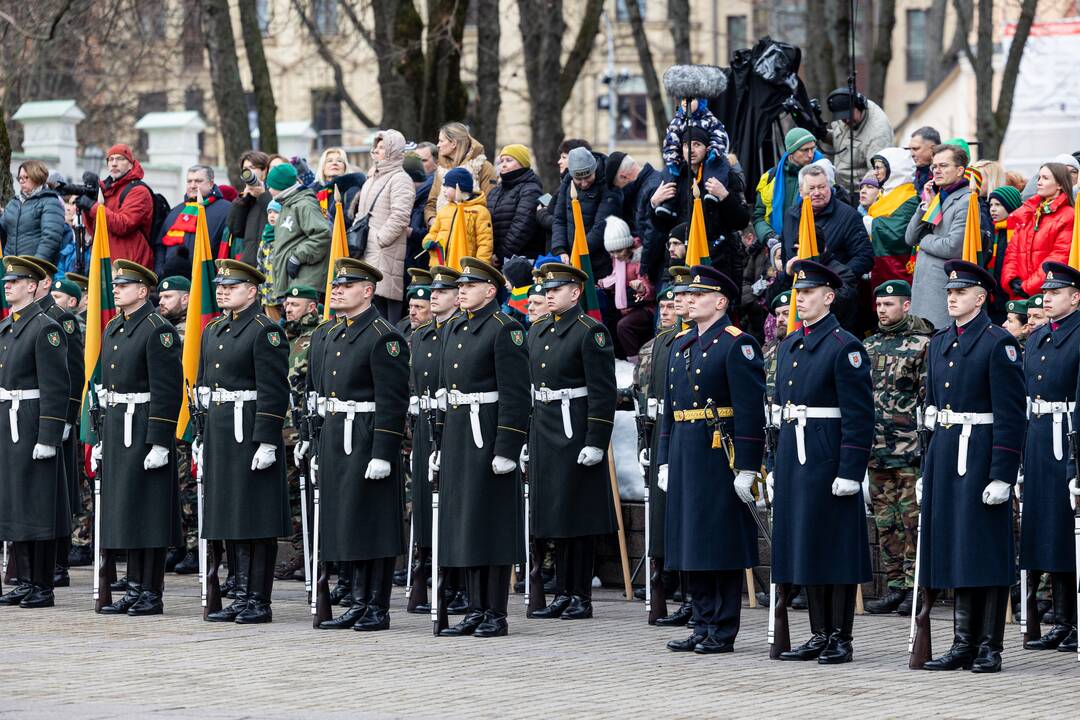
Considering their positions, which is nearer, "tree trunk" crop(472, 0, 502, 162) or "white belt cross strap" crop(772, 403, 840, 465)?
"white belt cross strap" crop(772, 403, 840, 465)

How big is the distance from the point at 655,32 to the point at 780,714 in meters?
46.8

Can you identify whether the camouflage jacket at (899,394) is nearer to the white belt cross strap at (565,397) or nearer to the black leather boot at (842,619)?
the white belt cross strap at (565,397)

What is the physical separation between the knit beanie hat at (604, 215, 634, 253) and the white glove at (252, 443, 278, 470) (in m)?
3.75

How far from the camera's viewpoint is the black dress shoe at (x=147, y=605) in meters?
12.5

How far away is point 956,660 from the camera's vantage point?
33.3 ft

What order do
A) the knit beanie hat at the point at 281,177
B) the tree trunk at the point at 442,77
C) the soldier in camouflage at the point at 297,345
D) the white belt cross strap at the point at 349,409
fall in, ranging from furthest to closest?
1. the tree trunk at the point at 442,77
2. the knit beanie hat at the point at 281,177
3. the soldier in camouflage at the point at 297,345
4. the white belt cross strap at the point at 349,409

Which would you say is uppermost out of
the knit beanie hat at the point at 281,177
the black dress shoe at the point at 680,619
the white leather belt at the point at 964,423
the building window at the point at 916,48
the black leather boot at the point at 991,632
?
the building window at the point at 916,48

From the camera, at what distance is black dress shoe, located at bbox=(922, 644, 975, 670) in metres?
10.1

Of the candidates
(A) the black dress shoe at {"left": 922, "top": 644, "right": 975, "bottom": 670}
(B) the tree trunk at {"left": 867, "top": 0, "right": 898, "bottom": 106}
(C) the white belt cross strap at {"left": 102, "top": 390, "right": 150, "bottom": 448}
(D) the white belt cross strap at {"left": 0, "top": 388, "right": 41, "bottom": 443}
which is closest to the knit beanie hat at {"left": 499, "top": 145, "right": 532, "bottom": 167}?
(C) the white belt cross strap at {"left": 102, "top": 390, "right": 150, "bottom": 448}

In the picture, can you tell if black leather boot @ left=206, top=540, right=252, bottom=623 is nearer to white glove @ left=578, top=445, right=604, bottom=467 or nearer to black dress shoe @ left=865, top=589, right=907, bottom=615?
white glove @ left=578, top=445, right=604, bottom=467

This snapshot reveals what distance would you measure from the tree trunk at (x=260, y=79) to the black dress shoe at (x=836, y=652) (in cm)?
1303

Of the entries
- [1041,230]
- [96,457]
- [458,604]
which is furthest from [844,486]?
[96,457]

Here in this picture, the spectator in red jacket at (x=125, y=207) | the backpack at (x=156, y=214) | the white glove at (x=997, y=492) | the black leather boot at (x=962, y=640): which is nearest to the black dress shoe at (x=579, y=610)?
the black leather boot at (x=962, y=640)

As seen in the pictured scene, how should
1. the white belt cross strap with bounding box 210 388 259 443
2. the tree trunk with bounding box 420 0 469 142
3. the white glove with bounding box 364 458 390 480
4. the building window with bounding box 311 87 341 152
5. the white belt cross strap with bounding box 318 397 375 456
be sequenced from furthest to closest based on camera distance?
the building window with bounding box 311 87 341 152 < the tree trunk with bounding box 420 0 469 142 < the white belt cross strap with bounding box 210 388 259 443 < the white belt cross strap with bounding box 318 397 375 456 < the white glove with bounding box 364 458 390 480
